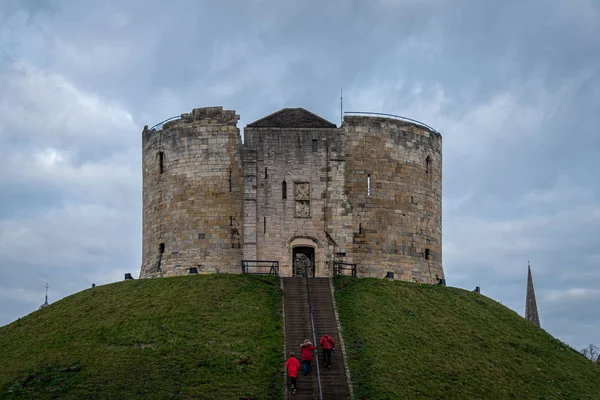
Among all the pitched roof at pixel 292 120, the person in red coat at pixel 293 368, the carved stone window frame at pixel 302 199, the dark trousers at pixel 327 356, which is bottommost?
the person in red coat at pixel 293 368

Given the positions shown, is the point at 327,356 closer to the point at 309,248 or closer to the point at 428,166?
the point at 309,248

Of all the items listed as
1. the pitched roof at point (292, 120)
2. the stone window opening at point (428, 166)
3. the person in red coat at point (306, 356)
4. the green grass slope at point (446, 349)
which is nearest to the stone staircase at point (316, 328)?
the person in red coat at point (306, 356)

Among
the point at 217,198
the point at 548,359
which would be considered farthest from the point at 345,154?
the point at 548,359

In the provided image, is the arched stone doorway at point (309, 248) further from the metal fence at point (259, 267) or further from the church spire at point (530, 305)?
the church spire at point (530, 305)

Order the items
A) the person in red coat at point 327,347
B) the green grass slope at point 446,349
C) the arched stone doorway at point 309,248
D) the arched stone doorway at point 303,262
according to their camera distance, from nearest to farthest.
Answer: the person in red coat at point 327,347, the green grass slope at point 446,349, the arched stone doorway at point 309,248, the arched stone doorway at point 303,262

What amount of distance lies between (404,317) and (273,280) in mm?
6573

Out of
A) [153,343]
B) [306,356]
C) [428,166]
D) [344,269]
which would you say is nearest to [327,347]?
[306,356]

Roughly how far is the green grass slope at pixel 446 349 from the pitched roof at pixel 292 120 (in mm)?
8525

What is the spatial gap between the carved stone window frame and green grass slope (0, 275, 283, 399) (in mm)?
4407

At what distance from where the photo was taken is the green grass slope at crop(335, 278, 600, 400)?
3322 centimetres

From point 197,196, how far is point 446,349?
15.5 m

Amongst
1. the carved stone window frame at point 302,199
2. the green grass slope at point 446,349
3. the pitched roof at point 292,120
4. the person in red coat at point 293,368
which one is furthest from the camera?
the pitched roof at point 292,120

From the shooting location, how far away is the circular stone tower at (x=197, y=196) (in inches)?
1790

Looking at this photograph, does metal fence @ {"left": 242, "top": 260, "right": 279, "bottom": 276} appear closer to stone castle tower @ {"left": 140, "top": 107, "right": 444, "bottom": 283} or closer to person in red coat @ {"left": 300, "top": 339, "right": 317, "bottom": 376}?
stone castle tower @ {"left": 140, "top": 107, "right": 444, "bottom": 283}
